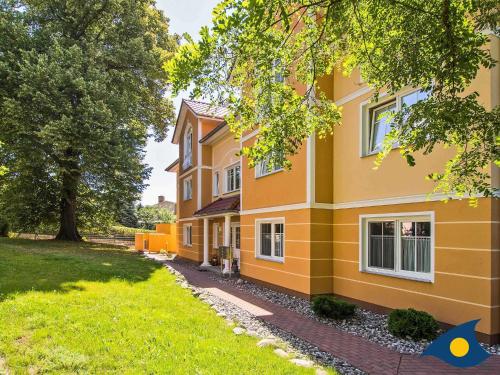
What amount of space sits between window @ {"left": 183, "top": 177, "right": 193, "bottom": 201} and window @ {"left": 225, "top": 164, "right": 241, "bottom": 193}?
13.8ft

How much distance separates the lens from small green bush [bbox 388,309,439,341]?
6988mm

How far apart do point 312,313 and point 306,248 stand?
1.91m

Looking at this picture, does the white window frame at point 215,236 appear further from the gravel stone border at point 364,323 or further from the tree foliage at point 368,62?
the tree foliage at point 368,62

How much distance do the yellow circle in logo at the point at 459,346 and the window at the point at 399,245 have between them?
4266 mm

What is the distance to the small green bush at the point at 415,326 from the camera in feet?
22.9

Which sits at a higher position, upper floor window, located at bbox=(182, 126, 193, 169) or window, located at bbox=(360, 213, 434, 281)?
upper floor window, located at bbox=(182, 126, 193, 169)

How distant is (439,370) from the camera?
5672 millimetres

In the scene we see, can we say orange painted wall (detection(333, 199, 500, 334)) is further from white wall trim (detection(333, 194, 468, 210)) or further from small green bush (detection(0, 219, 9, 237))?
small green bush (detection(0, 219, 9, 237))

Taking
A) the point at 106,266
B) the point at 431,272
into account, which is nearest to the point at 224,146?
the point at 106,266

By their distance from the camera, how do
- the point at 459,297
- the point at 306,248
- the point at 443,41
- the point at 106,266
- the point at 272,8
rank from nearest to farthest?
the point at 272,8 → the point at 443,41 → the point at 459,297 → the point at 306,248 → the point at 106,266

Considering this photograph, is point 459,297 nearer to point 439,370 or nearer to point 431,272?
point 431,272

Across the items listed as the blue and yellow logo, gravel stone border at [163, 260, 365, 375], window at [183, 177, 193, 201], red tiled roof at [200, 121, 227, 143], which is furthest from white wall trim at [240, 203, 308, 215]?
window at [183, 177, 193, 201]

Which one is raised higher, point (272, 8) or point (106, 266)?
point (272, 8)

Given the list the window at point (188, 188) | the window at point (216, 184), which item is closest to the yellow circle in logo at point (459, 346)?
the window at point (216, 184)
